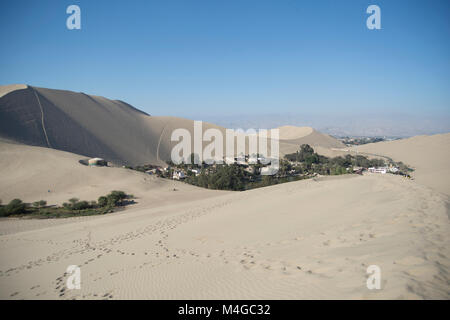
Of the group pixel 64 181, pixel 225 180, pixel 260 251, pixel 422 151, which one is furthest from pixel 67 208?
pixel 422 151

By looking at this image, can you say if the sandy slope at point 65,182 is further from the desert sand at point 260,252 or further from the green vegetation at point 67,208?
the desert sand at point 260,252

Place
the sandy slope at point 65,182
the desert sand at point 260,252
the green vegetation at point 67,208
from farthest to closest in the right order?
the sandy slope at point 65,182, the green vegetation at point 67,208, the desert sand at point 260,252

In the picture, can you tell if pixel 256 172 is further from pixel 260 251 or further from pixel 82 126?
pixel 82 126

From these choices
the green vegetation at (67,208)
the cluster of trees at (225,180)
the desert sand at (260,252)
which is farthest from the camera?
the cluster of trees at (225,180)

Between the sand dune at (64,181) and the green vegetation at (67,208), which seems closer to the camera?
the green vegetation at (67,208)

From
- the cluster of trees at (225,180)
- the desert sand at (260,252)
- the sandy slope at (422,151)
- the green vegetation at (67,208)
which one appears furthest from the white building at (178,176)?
the sandy slope at (422,151)

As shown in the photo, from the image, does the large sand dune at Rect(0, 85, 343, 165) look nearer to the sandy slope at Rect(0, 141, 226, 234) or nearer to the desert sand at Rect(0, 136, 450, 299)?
the sandy slope at Rect(0, 141, 226, 234)

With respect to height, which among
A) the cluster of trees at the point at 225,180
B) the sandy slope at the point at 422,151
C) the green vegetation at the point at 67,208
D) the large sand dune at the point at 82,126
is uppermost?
the large sand dune at the point at 82,126
